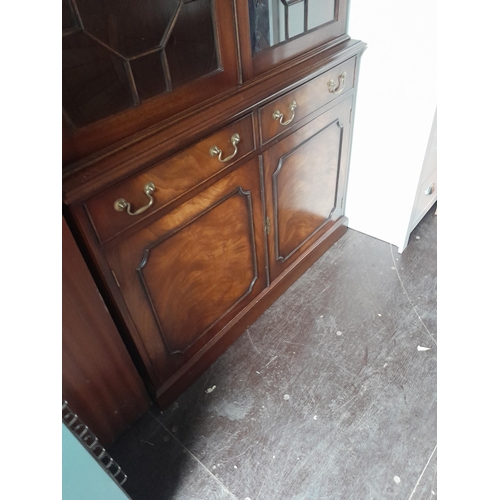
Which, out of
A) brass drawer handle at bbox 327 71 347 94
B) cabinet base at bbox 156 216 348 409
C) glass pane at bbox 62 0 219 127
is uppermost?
glass pane at bbox 62 0 219 127

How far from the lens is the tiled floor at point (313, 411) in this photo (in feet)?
3.72

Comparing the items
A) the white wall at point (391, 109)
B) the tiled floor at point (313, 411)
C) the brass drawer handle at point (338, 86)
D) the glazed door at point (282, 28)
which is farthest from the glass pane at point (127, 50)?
the tiled floor at point (313, 411)

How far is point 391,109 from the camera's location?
1.47 metres

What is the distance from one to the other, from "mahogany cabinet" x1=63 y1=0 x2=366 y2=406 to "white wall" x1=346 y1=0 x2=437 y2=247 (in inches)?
2.7

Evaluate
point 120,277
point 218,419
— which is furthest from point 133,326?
point 218,419

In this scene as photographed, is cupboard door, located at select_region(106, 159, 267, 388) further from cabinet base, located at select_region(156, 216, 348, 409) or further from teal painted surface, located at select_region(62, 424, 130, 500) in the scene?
teal painted surface, located at select_region(62, 424, 130, 500)

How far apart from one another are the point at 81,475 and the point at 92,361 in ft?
0.96

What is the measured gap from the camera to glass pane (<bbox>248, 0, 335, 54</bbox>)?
1.05m

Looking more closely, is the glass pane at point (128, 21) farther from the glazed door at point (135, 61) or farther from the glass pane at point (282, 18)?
the glass pane at point (282, 18)

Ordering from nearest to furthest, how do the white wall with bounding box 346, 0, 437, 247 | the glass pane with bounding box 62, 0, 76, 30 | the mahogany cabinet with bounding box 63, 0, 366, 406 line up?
the glass pane with bounding box 62, 0, 76, 30 < the mahogany cabinet with bounding box 63, 0, 366, 406 < the white wall with bounding box 346, 0, 437, 247

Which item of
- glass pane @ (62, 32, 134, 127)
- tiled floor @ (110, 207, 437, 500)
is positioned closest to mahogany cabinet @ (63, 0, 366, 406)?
glass pane @ (62, 32, 134, 127)

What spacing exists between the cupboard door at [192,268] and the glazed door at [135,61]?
243 mm

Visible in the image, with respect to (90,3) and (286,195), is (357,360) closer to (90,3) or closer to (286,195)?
(286,195)
